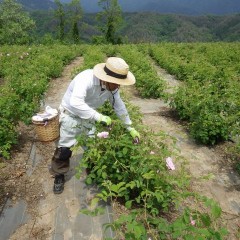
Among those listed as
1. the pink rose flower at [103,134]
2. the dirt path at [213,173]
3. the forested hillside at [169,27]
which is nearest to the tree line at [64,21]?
the dirt path at [213,173]

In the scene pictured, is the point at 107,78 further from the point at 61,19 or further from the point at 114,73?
the point at 61,19

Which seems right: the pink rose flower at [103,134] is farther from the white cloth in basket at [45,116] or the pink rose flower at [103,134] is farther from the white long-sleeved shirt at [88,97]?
the white cloth in basket at [45,116]

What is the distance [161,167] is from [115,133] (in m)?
0.72

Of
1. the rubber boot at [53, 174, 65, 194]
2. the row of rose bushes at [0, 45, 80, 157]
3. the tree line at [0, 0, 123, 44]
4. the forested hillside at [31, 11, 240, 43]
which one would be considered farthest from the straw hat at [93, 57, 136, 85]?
the forested hillside at [31, 11, 240, 43]

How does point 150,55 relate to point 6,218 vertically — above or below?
below

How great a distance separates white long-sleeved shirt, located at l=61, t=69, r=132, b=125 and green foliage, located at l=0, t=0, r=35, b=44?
36.5 meters

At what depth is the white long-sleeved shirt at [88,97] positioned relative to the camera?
336 cm

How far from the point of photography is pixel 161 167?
329cm

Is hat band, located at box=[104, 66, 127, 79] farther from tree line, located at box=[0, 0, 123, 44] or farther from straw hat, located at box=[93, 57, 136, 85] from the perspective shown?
tree line, located at box=[0, 0, 123, 44]

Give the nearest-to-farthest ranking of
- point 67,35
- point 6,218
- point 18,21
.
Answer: point 6,218 → point 18,21 → point 67,35

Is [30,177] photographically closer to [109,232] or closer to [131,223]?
[109,232]

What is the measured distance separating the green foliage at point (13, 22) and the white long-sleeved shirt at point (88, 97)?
36550 mm

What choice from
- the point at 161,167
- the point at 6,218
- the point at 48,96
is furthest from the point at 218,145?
the point at 48,96

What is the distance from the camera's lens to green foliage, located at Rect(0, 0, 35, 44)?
37109mm
